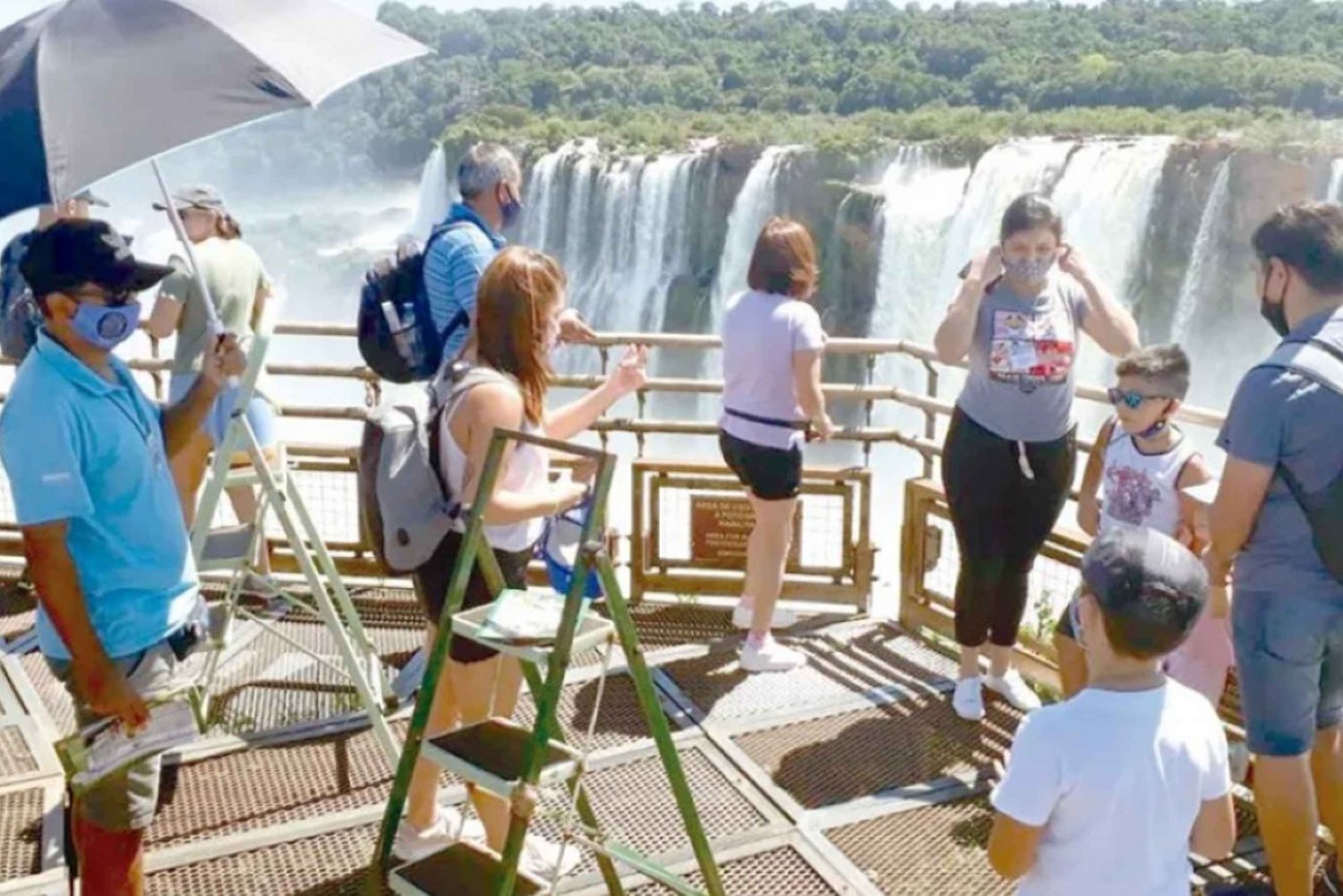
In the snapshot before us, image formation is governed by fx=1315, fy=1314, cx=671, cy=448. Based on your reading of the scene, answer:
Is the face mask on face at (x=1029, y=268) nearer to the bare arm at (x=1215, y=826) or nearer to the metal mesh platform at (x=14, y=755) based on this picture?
the bare arm at (x=1215, y=826)

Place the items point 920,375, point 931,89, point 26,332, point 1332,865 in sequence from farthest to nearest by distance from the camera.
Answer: point 931,89, point 920,375, point 26,332, point 1332,865

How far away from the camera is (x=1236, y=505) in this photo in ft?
9.14

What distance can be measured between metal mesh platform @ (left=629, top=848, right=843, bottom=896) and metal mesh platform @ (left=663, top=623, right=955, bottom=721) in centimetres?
85

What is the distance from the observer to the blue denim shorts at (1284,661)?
2846mm

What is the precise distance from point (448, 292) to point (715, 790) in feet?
5.43

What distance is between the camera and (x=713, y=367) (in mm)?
26594

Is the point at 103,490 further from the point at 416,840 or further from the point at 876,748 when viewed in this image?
the point at 876,748

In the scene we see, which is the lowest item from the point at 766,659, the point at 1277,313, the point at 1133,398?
the point at 766,659

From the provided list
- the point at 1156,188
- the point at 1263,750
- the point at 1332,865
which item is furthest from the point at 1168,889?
the point at 1156,188

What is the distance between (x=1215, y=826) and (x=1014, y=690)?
2248 millimetres

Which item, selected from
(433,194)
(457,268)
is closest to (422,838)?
(457,268)

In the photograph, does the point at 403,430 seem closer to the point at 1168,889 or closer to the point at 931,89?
the point at 1168,889

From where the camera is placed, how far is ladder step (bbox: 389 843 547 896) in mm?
2551

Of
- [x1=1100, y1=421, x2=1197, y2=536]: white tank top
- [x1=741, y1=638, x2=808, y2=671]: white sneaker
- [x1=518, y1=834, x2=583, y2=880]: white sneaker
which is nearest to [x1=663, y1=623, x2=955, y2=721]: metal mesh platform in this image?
[x1=741, y1=638, x2=808, y2=671]: white sneaker
